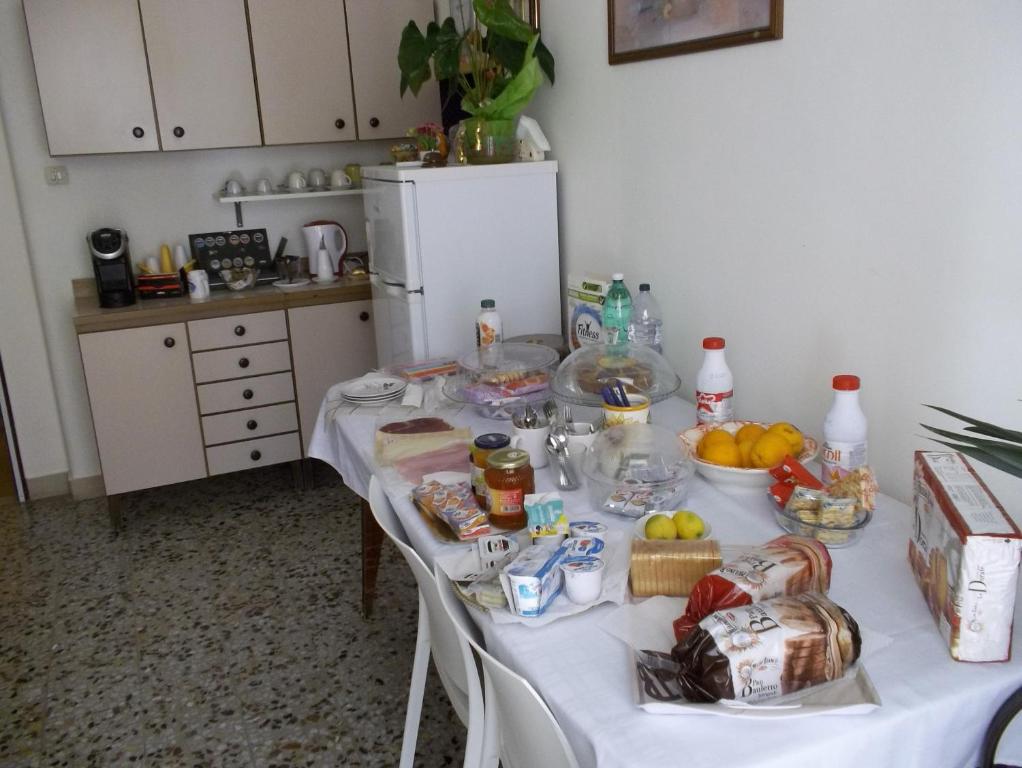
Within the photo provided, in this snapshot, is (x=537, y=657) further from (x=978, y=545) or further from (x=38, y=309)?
(x=38, y=309)

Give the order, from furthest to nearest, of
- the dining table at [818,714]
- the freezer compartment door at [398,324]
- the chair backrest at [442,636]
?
the freezer compartment door at [398,324], the chair backrest at [442,636], the dining table at [818,714]

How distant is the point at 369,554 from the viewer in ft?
8.55

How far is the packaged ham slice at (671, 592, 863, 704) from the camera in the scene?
3.42ft

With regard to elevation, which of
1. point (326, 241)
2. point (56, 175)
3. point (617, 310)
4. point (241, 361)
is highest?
point (56, 175)

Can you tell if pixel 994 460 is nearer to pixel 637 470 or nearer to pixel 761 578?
pixel 761 578

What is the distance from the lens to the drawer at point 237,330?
3.38m

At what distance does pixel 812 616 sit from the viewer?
3.55 feet

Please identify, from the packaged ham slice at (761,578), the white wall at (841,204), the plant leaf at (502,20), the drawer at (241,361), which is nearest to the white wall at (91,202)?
Result: the drawer at (241,361)

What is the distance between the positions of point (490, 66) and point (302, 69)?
3.37ft

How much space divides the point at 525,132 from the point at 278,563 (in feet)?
5.65

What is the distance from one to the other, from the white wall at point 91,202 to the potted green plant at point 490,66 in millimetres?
1145

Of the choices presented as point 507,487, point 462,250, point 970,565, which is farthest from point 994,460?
point 462,250

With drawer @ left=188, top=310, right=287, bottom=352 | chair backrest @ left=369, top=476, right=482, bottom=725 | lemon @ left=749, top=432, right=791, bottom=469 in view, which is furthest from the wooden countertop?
lemon @ left=749, top=432, right=791, bottom=469

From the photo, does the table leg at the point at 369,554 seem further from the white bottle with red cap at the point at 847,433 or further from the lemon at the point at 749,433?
the white bottle with red cap at the point at 847,433
